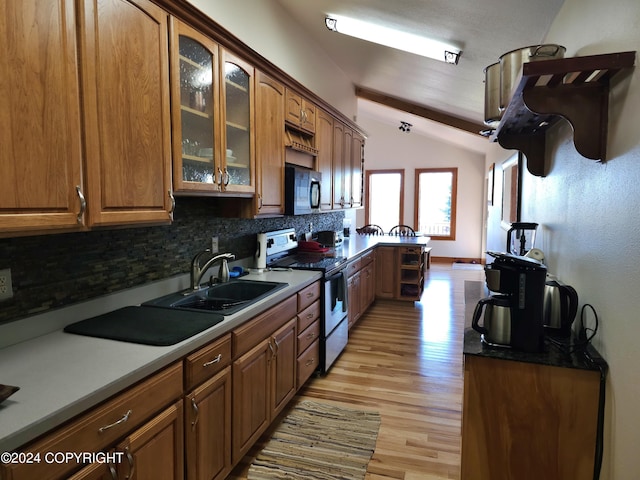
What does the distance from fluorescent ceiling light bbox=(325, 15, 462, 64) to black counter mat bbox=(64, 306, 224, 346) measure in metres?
2.73

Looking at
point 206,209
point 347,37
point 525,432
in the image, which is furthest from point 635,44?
point 347,37

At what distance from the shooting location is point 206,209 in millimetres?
2531

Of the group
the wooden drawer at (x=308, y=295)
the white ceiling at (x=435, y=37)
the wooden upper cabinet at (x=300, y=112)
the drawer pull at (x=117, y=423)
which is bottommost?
the drawer pull at (x=117, y=423)

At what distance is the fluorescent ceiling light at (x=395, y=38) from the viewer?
315 centimetres

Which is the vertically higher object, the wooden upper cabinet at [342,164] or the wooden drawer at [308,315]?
the wooden upper cabinet at [342,164]

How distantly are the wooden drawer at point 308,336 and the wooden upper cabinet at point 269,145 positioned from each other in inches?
34.4

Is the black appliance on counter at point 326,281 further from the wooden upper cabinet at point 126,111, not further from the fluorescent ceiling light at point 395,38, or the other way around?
the fluorescent ceiling light at point 395,38

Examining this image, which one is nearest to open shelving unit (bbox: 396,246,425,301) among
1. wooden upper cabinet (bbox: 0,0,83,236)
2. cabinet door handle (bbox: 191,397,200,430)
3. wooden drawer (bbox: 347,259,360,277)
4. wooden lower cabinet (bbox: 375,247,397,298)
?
wooden lower cabinet (bbox: 375,247,397,298)

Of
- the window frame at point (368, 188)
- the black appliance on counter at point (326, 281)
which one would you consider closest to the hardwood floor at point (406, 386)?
the black appliance on counter at point (326, 281)

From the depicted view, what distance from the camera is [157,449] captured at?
134 cm

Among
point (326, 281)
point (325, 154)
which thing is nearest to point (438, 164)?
point (325, 154)

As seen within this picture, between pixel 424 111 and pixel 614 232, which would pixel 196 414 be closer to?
pixel 614 232

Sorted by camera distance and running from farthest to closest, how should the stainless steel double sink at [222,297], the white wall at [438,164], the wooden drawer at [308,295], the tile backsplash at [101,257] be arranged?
the white wall at [438,164] → the wooden drawer at [308,295] → the stainless steel double sink at [222,297] → the tile backsplash at [101,257]

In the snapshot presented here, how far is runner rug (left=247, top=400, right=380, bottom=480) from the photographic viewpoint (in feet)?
6.70
